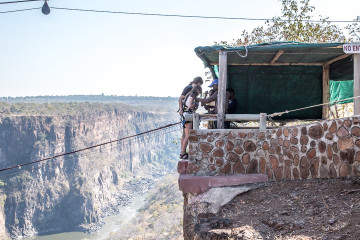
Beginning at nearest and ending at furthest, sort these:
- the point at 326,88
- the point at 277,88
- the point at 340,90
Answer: the point at 326,88
the point at 277,88
the point at 340,90

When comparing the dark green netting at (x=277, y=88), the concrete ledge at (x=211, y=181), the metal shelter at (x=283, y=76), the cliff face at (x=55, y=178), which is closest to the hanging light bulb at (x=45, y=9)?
the metal shelter at (x=283, y=76)

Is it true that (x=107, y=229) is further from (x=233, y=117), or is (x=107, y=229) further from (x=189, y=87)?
(x=233, y=117)

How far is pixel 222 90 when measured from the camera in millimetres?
7199

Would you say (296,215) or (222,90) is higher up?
(222,90)

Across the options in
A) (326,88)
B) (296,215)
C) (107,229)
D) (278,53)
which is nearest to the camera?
(296,215)

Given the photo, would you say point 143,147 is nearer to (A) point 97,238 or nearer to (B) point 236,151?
(A) point 97,238

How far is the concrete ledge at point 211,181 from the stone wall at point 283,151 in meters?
0.21

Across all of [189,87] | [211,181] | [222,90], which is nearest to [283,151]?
[211,181]

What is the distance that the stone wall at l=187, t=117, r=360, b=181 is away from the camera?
4.80 metres

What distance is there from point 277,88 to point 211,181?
3699 mm

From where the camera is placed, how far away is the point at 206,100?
752cm

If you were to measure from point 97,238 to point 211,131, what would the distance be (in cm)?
7971

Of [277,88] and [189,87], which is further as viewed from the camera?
[277,88]

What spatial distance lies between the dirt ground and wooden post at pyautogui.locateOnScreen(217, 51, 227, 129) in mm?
1957
